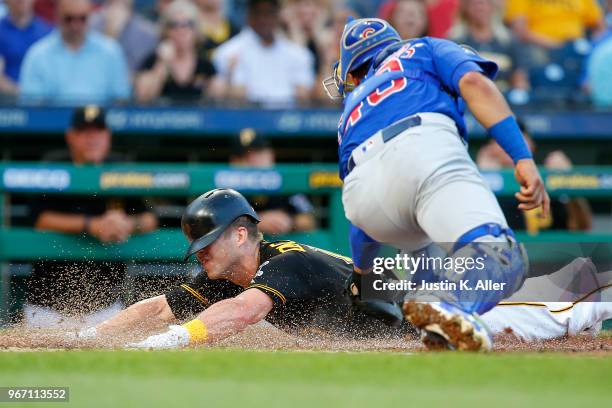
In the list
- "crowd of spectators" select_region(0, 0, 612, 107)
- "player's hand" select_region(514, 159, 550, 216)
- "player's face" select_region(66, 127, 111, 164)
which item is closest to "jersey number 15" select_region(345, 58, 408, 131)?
"player's hand" select_region(514, 159, 550, 216)

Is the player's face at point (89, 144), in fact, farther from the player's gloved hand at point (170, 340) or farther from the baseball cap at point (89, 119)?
the player's gloved hand at point (170, 340)

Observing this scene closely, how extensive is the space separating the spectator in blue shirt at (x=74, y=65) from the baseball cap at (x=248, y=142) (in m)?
1.37

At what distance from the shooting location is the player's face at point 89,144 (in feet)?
29.5

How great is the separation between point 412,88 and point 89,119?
179 inches

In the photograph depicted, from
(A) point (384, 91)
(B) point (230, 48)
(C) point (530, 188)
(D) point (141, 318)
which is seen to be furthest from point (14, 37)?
(C) point (530, 188)

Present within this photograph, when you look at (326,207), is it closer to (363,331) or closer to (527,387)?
(363,331)

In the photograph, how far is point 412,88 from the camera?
4949 millimetres

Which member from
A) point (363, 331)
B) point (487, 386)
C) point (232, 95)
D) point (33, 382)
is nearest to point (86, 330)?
point (363, 331)

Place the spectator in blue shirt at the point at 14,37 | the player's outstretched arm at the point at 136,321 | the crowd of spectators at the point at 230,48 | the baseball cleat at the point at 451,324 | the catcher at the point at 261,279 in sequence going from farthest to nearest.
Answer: the spectator in blue shirt at the point at 14,37 < the crowd of spectators at the point at 230,48 < the player's outstretched arm at the point at 136,321 < the catcher at the point at 261,279 < the baseball cleat at the point at 451,324

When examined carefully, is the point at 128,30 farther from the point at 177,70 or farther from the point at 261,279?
the point at 261,279

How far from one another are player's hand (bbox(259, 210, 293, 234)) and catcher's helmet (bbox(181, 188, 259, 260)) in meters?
3.16

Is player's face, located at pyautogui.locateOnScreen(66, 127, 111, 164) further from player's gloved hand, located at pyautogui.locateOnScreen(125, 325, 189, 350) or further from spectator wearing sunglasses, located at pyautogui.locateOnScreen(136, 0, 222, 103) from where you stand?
player's gloved hand, located at pyautogui.locateOnScreen(125, 325, 189, 350)

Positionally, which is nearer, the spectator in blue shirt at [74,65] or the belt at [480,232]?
the belt at [480,232]

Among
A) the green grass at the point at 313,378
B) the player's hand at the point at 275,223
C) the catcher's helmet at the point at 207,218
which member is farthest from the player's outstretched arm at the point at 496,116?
the player's hand at the point at 275,223
